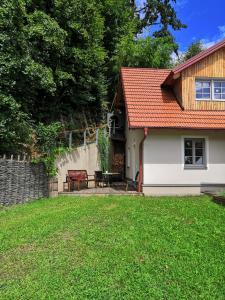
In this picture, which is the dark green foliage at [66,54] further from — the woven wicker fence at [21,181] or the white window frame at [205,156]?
the white window frame at [205,156]

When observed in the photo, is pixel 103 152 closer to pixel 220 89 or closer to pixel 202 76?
pixel 202 76

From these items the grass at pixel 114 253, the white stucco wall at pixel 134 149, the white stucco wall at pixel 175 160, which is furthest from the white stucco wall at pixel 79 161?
the grass at pixel 114 253

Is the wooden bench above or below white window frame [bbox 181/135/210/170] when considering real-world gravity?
below

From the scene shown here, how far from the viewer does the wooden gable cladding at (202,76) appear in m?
13.9

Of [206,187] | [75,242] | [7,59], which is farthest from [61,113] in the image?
[75,242]

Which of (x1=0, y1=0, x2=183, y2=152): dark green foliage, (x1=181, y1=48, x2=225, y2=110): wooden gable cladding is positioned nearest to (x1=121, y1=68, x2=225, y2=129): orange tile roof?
(x1=181, y1=48, x2=225, y2=110): wooden gable cladding

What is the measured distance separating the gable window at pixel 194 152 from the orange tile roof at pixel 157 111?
0.84 metres

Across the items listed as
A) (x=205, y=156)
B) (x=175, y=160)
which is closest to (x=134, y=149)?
(x=175, y=160)

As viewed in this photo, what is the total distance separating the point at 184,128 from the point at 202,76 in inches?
115

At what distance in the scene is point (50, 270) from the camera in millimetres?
5398

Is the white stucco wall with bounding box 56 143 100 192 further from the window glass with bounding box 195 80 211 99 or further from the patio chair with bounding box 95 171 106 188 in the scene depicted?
the window glass with bounding box 195 80 211 99

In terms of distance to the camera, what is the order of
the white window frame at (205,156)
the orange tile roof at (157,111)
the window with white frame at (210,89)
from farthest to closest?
1. the window with white frame at (210,89)
2. the white window frame at (205,156)
3. the orange tile roof at (157,111)

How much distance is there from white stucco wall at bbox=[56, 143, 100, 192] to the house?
3014 millimetres

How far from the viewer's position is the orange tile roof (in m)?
12.9
